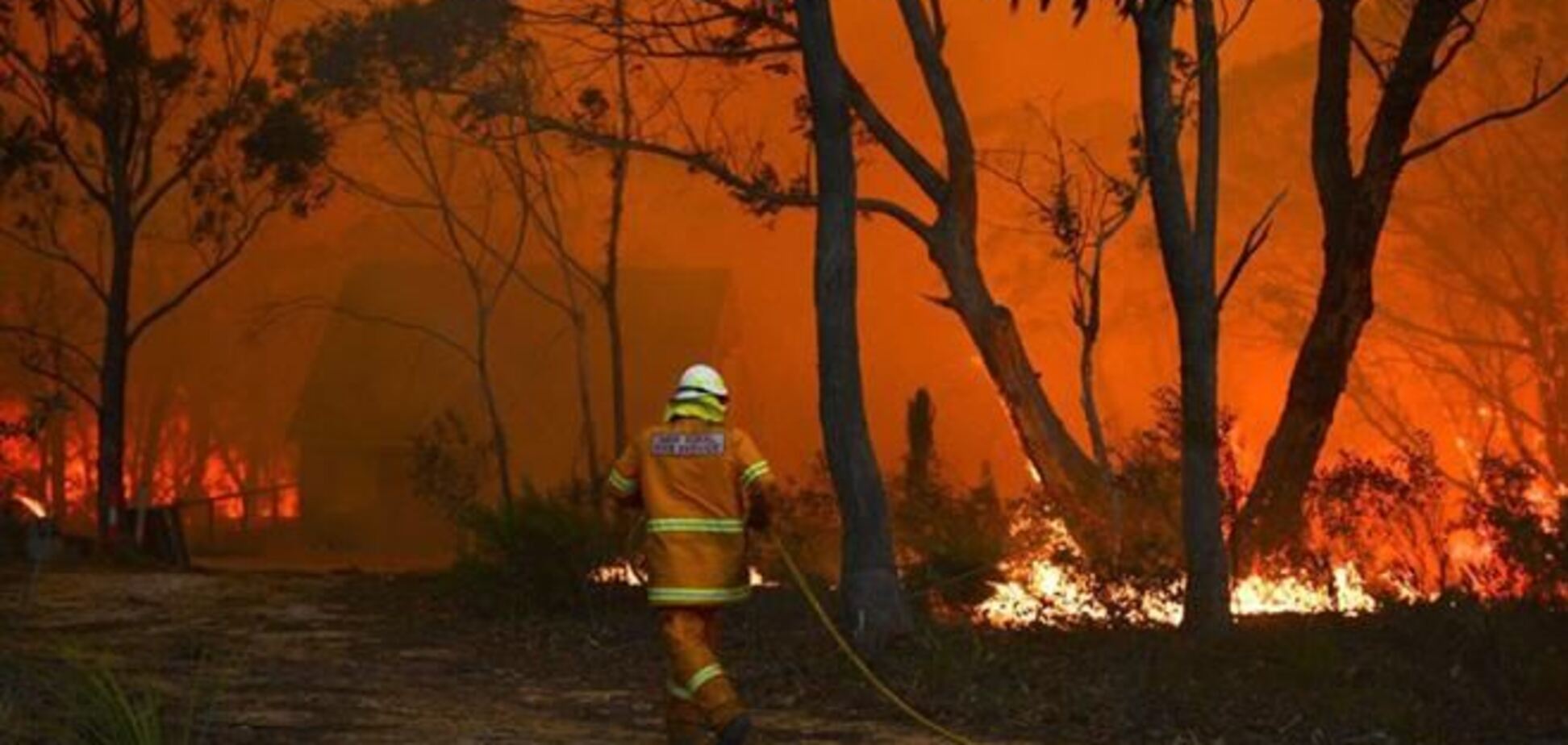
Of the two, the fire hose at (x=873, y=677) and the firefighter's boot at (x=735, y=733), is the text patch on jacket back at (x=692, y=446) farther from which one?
the firefighter's boot at (x=735, y=733)

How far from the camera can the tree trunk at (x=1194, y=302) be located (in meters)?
13.1

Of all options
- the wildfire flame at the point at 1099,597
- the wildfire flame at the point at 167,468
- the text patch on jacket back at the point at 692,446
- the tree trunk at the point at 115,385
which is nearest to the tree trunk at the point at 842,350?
the wildfire flame at the point at 1099,597

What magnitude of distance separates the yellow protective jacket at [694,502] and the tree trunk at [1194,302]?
470 cm

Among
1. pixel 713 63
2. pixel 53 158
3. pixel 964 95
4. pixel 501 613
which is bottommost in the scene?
pixel 501 613

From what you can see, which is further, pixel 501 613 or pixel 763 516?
pixel 501 613

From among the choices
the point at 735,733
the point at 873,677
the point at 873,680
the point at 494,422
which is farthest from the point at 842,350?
the point at 494,422

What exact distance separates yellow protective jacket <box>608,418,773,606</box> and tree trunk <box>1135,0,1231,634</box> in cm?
470

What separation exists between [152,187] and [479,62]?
37.2 m

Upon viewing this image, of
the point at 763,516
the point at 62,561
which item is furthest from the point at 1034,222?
the point at 763,516

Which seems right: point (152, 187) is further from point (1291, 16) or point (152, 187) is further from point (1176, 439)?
point (1176, 439)

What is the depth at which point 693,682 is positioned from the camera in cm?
908

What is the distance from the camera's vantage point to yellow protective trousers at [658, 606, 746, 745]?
9039mm

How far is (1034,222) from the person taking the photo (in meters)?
51.9

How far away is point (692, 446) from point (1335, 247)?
916 centimetres
